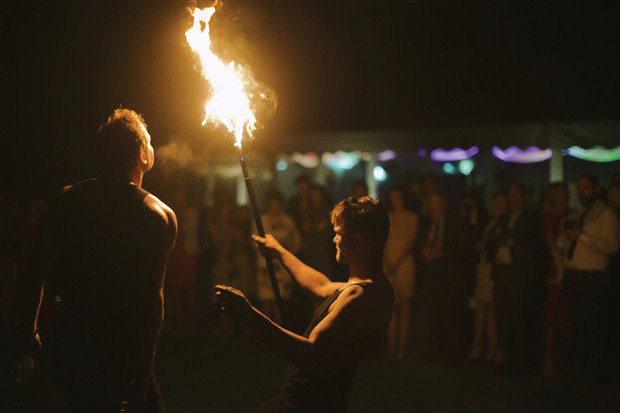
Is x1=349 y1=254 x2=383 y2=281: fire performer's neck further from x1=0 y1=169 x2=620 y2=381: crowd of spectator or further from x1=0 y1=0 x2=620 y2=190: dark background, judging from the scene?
x1=0 y1=169 x2=620 y2=381: crowd of spectator

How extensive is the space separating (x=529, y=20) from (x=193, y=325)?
9128mm

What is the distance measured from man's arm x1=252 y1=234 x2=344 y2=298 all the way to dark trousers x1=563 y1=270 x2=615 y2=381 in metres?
3.99

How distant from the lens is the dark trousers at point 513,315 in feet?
22.7

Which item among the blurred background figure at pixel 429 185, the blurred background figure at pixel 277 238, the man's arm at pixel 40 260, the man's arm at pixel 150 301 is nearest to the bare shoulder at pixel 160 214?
the man's arm at pixel 150 301

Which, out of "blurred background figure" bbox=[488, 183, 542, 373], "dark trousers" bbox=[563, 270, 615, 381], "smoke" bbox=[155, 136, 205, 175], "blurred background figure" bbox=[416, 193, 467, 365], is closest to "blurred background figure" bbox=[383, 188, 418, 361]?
"blurred background figure" bbox=[416, 193, 467, 365]

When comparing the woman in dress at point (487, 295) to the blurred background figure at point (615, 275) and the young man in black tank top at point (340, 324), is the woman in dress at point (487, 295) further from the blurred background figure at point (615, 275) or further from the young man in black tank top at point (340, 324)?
the young man in black tank top at point (340, 324)

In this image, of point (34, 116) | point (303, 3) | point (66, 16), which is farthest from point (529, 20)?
point (34, 116)

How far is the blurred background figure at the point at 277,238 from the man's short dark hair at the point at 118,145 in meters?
5.54

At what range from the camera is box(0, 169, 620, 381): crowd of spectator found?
21.1 ft

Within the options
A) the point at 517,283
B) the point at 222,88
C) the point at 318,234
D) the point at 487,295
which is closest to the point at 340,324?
the point at 222,88

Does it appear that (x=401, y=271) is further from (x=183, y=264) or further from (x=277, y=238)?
(x=183, y=264)

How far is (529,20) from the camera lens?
13133 millimetres

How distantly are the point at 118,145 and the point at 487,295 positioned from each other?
5.53m

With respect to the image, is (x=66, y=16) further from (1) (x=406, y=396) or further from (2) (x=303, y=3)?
(1) (x=406, y=396)
